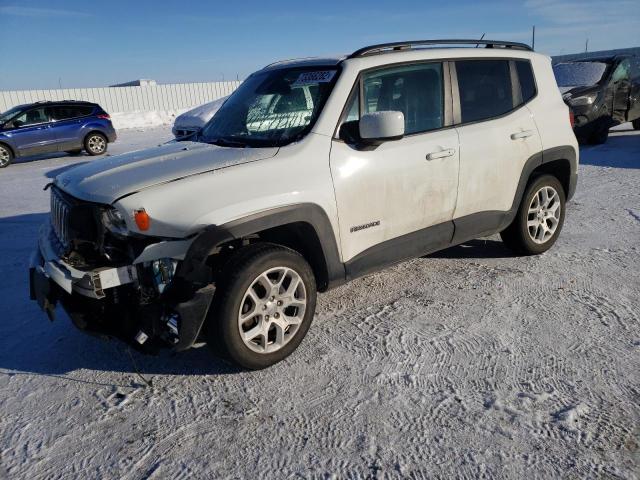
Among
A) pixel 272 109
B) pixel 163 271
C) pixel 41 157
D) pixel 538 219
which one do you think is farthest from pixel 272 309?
pixel 41 157

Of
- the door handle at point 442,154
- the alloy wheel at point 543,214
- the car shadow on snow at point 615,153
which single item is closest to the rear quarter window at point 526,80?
the alloy wheel at point 543,214

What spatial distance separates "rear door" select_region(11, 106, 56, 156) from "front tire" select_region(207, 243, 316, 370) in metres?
12.7

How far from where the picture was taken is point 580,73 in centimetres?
1122

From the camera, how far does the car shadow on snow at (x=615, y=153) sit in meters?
8.85

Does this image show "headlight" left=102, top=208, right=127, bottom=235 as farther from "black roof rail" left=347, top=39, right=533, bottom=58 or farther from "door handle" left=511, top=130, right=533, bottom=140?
"door handle" left=511, top=130, right=533, bottom=140

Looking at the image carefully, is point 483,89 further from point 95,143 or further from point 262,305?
point 95,143

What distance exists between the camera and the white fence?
2445 centimetres

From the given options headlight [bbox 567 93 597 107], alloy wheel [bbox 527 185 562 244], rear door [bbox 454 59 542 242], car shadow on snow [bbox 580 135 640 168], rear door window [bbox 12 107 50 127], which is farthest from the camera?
rear door window [bbox 12 107 50 127]

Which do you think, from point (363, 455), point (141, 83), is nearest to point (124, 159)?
point (363, 455)

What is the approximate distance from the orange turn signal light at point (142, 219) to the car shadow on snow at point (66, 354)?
30.0 inches

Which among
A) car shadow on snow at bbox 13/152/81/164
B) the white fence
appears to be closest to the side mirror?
car shadow on snow at bbox 13/152/81/164

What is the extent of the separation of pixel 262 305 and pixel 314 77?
170 cm

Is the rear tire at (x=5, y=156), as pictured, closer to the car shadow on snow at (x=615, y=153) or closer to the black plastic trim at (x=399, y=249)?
the black plastic trim at (x=399, y=249)

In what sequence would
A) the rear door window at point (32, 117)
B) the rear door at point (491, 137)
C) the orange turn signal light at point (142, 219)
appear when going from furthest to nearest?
the rear door window at point (32, 117), the rear door at point (491, 137), the orange turn signal light at point (142, 219)
